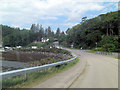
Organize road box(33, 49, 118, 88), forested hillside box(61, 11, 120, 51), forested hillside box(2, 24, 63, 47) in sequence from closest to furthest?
1. road box(33, 49, 118, 88)
2. forested hillside box(61, 11, 120, 51)
3. forested hillside box(2, 24, 63, 47)

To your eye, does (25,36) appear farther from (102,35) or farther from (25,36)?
(102,35)

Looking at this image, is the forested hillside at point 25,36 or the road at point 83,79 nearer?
the road at point 83,79

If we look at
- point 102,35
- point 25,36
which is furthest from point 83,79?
point 25,36

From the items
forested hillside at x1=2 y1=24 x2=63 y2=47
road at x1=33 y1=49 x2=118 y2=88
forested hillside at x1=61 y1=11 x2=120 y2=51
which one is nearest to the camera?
road at x1=33 y1=49 x2=118 y2=88

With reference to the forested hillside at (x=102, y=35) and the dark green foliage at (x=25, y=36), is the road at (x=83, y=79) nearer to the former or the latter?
the forested hillside at (x=102, y=35)

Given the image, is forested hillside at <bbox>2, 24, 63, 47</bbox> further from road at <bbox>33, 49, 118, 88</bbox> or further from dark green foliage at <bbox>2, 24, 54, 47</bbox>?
road at <bbox>33, 49, 118, 88</bbox>

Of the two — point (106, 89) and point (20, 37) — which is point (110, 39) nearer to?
point (106, 89)

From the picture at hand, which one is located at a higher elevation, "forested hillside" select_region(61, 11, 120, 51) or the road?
"forested hillside" select_region(61, 11, 120, 51)

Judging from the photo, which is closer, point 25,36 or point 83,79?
point 83,79

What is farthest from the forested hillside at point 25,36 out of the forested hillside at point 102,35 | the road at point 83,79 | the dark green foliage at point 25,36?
the road at point 83,79

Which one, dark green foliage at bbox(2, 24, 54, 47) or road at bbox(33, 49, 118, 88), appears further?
dark green foliage at bbox(2, 24, 54, 47)

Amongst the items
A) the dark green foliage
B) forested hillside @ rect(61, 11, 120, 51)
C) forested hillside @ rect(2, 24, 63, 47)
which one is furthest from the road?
the dark green foliage

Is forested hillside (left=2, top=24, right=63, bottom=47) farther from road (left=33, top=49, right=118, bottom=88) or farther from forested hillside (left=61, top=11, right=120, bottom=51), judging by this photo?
road (left=33, top=49, right=118, bottom=88)

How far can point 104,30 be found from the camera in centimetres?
6706
